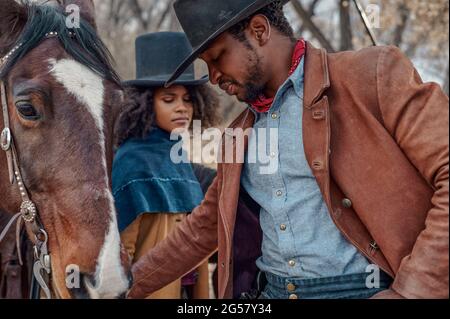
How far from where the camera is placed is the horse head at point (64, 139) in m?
2.50

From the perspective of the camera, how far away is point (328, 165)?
245 centimetres

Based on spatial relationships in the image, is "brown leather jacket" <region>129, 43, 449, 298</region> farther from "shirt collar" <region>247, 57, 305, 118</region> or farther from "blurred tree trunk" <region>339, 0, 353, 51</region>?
"blurred tree trunk" <region>339, 0, 353, 51</region>

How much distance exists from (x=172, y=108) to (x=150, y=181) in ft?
1.92

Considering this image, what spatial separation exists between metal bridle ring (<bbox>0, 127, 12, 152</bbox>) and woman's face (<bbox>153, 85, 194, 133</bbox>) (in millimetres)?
1569

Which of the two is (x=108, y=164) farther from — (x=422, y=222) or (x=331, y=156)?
(x=422, y=222)

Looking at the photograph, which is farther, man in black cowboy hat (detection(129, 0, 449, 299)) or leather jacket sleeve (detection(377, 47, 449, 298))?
man in black cowboy hat (detection(129, 0, 449, 299))

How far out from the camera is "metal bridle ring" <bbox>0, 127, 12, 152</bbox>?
2684 mm

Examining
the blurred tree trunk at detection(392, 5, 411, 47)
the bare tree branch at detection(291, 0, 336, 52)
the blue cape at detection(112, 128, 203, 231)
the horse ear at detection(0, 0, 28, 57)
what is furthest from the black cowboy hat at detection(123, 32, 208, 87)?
the blurred tree trunk at detection(392, 5, 411, 47)

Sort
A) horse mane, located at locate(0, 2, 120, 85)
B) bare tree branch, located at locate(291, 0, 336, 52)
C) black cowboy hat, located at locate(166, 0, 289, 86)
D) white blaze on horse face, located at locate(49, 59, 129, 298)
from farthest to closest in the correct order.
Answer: bare tree branch, located at locate(291, 0, 336, 52) < horse mane, located at locate(0, 2, 120, 85) < black cowboy hat, located at locate(166, 0, 289, 86) < white blaze on horse face, located at locate(49, 59, 129, 298)

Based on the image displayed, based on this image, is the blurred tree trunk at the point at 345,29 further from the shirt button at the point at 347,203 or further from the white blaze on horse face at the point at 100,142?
the shirt button at the point at 347,203

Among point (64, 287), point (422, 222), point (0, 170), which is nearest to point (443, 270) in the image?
point (422, 222)

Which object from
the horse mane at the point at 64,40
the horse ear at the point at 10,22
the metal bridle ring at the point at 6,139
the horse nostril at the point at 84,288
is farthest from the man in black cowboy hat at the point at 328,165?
the metal bridle ring at the point at 6,139

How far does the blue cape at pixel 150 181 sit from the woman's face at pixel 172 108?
0.32 feet

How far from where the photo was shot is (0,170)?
280 centimetres
